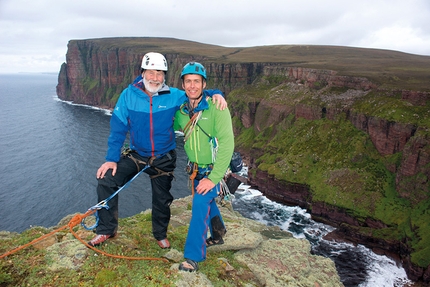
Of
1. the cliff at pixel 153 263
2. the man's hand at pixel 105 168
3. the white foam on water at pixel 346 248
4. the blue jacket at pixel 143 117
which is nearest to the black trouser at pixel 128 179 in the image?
the man's hand at pixel 105 168

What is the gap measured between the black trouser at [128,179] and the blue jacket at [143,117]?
0.39 meters

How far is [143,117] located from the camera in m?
8.01

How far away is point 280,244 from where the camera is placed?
519 inches

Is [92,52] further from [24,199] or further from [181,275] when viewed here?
[181,275]

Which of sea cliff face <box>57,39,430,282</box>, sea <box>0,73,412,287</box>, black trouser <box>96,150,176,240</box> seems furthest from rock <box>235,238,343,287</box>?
sea cliff face <box>57,39,430,282</box>

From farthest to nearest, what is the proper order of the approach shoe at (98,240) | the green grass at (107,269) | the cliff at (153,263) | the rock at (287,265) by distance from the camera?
1. the rock at (287,265)
2. the approach shoe at (98,240)
3. the cliff at (153,263)
4. the green grass at (107,269)

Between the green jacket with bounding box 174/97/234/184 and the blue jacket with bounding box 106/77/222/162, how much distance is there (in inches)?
15.2

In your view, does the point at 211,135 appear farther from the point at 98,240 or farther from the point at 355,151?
the point at 355,151

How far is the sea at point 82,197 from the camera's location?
1502 inches

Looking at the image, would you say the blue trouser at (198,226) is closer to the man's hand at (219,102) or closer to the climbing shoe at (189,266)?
the climbing shoe at (189,266)

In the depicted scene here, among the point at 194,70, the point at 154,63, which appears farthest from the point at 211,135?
the point at 154,63

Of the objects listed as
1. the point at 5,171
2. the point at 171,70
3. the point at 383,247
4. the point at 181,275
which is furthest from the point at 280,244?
the point at 171,70

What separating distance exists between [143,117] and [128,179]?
1.85 m

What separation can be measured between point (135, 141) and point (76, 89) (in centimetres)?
18189
